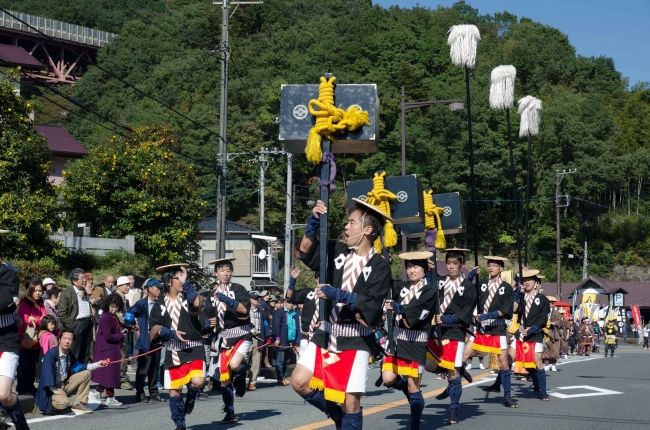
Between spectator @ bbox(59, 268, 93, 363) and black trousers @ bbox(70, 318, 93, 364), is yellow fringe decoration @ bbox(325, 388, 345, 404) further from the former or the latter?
black trousers @ bbox(70, 318, 93, 364)

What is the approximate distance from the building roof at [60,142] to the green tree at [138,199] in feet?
44.5

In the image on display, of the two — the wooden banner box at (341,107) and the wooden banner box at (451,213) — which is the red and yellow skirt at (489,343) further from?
the wooden banner box at (341,107)

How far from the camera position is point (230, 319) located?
11367mm

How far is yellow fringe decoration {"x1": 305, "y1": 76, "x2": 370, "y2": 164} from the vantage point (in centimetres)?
771

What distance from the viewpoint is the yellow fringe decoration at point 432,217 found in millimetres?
14603

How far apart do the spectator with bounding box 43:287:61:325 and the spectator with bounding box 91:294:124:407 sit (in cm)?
71

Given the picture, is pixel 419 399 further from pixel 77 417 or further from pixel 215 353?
pixel 215 353

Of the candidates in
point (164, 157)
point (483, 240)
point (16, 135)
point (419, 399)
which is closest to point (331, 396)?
point (419, 399)

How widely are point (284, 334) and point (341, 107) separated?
35.5ft

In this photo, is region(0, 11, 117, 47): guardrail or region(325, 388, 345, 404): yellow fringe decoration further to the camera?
region(0, 11, 117, 47): guardrail

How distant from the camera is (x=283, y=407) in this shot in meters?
12.3

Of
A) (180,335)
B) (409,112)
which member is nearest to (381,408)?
(180,335)

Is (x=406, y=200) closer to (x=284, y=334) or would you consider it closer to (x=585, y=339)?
(x=284, y=334)

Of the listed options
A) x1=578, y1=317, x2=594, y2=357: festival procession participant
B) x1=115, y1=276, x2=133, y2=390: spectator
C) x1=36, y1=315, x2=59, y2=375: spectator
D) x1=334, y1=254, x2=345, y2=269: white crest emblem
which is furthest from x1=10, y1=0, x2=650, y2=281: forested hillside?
x1=334, y1=254, x2=345, y2=269: white crest emblem
